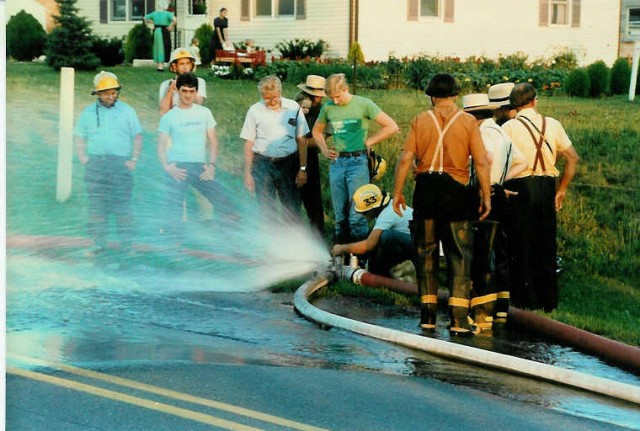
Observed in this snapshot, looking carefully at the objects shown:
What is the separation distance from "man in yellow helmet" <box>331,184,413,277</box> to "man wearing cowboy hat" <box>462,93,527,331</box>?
113cm

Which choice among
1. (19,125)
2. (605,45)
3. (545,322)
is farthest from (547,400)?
(605,45)

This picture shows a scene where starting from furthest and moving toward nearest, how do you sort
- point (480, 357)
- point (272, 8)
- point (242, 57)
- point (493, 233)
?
point (272, 8) < point (242, 57) < point (493, 233) < point (480, 357)

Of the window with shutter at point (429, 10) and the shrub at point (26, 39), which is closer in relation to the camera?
the shrub at point (26, 39)

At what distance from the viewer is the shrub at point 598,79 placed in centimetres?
2403

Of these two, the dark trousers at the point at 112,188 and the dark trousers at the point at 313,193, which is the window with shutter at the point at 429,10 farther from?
the dark trousers at the point at 112,188

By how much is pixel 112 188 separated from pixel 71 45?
17.6m

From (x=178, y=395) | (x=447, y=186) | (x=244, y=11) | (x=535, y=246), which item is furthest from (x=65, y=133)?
(x=244, y=11)

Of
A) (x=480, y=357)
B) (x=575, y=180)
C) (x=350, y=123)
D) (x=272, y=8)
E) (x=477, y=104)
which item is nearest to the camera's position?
(x=480, y=357)

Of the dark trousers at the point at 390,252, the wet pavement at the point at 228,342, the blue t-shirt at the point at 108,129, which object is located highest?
the blue t-shirt at the point at 108,129

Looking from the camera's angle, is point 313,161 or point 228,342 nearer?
point 228,342

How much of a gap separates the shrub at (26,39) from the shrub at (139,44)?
2.12 m

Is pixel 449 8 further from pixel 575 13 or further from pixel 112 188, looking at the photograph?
pixel 112 188

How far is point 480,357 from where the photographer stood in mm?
8820

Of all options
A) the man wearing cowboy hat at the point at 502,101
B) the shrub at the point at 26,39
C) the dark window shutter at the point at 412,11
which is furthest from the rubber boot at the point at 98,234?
the dark window shutter at the point at 412,11
